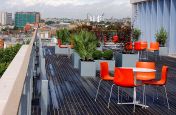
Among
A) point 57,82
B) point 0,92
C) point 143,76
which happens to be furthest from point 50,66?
point 0,92

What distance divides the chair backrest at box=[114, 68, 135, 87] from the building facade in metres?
10.6

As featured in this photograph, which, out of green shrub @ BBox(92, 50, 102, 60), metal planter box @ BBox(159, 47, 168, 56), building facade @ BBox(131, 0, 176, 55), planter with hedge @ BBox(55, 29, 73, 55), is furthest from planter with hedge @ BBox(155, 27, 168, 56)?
green shrub @ BBox(92, 50, 102, 60)

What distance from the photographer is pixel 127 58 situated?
12680 mm

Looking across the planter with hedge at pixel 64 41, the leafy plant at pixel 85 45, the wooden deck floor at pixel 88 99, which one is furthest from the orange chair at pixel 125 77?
the planter with hedge at pixel 64 41

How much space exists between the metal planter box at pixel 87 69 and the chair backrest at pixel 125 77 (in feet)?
14.8

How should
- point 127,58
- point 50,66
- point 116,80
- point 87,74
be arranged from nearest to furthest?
point 116,80, point 87,74, point 127,58, point 50,66

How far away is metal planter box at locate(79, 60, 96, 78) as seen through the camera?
1080cm

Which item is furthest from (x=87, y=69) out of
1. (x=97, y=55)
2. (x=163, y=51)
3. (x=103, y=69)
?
(x=163, y=51)

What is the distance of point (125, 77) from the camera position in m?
6.24

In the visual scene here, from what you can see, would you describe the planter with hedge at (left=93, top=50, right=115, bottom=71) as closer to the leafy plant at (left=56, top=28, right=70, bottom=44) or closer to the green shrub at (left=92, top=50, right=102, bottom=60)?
the green shrub at (left=92, top=50, right=102, bottom=60)

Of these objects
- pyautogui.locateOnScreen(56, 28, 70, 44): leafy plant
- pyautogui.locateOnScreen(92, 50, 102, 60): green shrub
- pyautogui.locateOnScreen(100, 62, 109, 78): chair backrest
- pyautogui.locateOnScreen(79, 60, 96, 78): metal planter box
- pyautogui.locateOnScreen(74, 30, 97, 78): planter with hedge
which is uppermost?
pyautogui.locateOnScreen(56, 28, 70, 44): leafy plant

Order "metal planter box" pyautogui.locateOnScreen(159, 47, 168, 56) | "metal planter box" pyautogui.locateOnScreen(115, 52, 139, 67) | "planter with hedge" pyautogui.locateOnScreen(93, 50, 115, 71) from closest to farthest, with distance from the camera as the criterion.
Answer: "planter with hedge" pyautogui.locateOnScreen(93, 50, 115, 71)
"metal planter box" pyautogui.locateOnScreen(115, 52, 139, 67)
"metal planter box" pyautogui.locateOnScreen(159, 47, 168, 56)

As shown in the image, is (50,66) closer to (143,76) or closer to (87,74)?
(87,74)

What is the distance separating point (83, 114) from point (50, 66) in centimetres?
786
